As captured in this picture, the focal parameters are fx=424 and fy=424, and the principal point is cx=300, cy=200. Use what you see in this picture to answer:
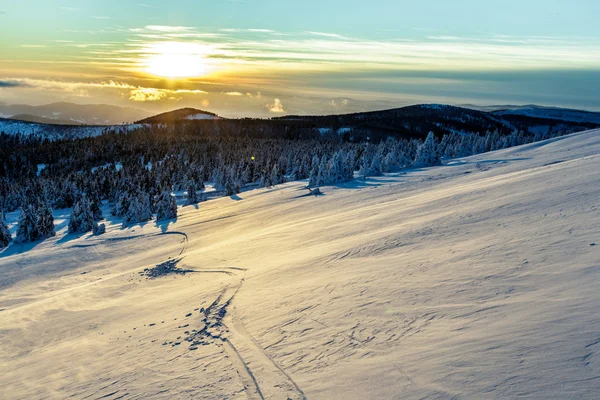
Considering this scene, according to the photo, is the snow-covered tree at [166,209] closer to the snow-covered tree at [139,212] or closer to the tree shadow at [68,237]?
the snow-covered tree at [139,212]

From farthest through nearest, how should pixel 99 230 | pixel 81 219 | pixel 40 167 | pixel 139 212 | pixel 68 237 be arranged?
1. pixel 40 167
2. pixel 139 212
3. pixel 81 219
4. pixel 68 237
5. pixel 99 230

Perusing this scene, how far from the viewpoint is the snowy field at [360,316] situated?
8242mm

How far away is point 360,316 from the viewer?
38.4 feet

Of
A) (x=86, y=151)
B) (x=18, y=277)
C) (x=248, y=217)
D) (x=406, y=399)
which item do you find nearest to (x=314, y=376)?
(x=406, y=399)

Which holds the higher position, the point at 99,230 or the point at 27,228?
the point at 99,230

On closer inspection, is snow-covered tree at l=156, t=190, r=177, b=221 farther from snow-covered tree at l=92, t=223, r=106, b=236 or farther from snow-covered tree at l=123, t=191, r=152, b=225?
snow-covered tree at l=92, t=223, r=106, b=236

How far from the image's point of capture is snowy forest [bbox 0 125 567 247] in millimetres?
55281

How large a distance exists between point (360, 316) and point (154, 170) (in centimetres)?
10528

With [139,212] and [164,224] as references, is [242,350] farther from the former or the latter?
[139,212]

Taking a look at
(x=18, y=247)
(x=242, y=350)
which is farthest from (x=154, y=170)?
(x=242, y=350)

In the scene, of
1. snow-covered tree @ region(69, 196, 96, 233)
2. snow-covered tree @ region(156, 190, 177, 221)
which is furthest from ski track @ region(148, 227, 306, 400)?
snow-covered tree @ region(69, 196, 96, 233)

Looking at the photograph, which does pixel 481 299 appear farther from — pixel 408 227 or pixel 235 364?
pixel 408 227

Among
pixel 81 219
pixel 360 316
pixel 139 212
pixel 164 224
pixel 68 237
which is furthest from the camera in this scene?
pixel 139 212

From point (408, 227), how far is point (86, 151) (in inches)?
6326
